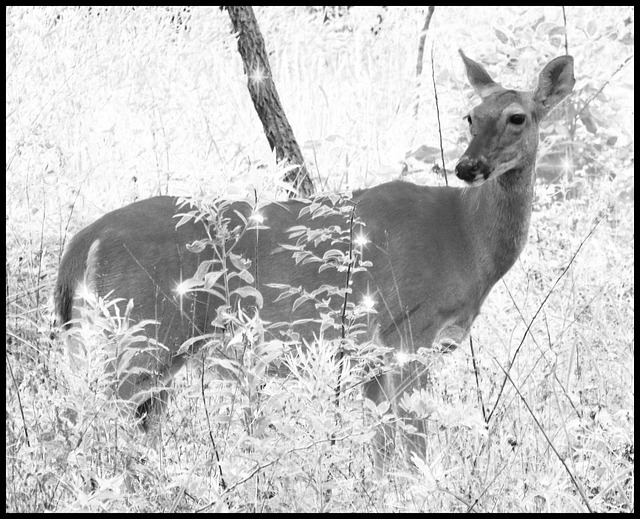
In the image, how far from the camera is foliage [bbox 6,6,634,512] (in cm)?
277

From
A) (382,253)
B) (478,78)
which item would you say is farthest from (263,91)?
(382,253)

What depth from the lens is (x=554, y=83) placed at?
441 cm

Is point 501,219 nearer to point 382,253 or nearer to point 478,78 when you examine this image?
point 382,253

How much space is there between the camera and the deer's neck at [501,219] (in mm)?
4332

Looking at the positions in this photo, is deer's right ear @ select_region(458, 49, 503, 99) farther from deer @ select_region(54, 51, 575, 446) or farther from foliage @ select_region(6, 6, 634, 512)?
foliage @ select_region(6, 6, 634, 512)

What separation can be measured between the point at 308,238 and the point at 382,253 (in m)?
1.28

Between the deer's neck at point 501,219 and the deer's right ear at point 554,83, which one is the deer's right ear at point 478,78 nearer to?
the deer's right ear at point 554,83

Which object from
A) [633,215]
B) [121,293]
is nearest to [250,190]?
Answer: [121,293]

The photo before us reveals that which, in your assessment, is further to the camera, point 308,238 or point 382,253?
point 382,253

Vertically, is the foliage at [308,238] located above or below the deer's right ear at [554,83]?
below

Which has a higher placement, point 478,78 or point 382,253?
point 478,78

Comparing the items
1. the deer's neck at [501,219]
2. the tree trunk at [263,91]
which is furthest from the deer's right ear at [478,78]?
the tree trunk at [263,91]

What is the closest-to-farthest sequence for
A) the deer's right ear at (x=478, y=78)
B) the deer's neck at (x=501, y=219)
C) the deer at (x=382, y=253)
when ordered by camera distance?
the deer at (x=382, y=253)
the deer's neck at (x=501, y=219)
the deer's right ear at (x=478, y=78)

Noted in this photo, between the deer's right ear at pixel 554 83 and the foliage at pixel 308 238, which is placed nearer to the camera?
the foliage at pixel 308 238
